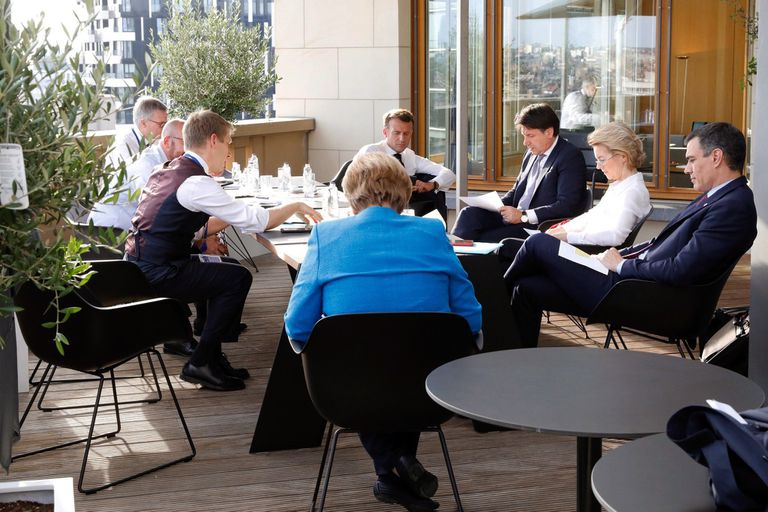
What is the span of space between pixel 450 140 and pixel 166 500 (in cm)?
757

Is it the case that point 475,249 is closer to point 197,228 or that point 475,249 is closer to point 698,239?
point 698,239

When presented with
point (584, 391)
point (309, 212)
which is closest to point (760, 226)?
point (584, 391)

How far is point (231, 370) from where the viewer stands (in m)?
5.53

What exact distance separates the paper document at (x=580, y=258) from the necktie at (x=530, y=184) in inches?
64.3

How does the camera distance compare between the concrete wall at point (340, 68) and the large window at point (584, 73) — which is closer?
the large window at point (584, 73)

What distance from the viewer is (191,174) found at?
5055 mm

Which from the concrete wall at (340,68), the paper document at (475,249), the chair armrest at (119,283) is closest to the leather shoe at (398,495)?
the paper document at (475,249)

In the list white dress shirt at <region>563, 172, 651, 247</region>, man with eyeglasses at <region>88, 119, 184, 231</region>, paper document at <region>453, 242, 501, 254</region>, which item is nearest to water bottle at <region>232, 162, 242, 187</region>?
man with eyeglasses at <region>88, 119, 184, 231</region>

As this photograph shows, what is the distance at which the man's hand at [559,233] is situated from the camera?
5.65m

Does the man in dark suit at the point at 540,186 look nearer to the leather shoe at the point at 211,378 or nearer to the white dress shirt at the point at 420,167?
the white dress shirt at the point at 420,167

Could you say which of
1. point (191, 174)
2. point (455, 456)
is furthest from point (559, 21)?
point (455, 456)

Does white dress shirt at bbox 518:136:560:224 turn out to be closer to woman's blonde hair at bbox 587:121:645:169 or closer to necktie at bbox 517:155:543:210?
necktie at bbox 517:155:543:210

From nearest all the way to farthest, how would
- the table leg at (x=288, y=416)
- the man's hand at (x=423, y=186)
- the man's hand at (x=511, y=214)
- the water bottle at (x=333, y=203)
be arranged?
the table leg at (x=288, y=416) → the water bottle at (x=333, y=203) → the man's hand at (x=511, y=214) → the man's hand at (x=423, y=186)

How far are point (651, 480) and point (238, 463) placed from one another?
108 inches
